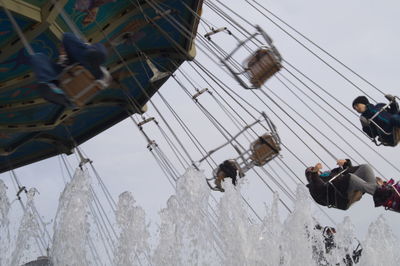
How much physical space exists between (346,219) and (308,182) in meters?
1.64

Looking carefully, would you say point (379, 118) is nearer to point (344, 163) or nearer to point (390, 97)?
point (390, 97)

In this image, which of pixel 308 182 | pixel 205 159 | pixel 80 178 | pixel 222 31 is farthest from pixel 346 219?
pixel 80 178

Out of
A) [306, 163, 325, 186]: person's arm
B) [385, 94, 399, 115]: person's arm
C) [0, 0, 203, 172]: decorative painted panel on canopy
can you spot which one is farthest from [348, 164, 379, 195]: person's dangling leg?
[0, 0, 203, 172]: decorative painted panel on canopy

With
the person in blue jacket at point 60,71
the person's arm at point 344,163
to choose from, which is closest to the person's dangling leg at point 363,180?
the person's arm at point 344,163

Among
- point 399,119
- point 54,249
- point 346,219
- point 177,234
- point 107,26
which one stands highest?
point 107,26

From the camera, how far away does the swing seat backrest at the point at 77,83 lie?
563 cm

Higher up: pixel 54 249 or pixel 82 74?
pixel 54 249

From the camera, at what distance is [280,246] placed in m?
9.15

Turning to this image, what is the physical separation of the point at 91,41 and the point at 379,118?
5.71 metres

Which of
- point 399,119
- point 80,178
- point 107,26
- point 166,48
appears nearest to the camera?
point 399,119

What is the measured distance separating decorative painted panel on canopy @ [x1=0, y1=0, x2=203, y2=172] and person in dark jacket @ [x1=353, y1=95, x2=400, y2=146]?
376 centimetres

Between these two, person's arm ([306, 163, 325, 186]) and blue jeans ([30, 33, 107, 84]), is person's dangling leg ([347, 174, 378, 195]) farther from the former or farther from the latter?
blue jeans ([30, 33, 107, 84])

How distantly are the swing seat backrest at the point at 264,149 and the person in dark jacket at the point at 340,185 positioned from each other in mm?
1398

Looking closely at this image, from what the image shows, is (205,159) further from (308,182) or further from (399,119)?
(399,119)
